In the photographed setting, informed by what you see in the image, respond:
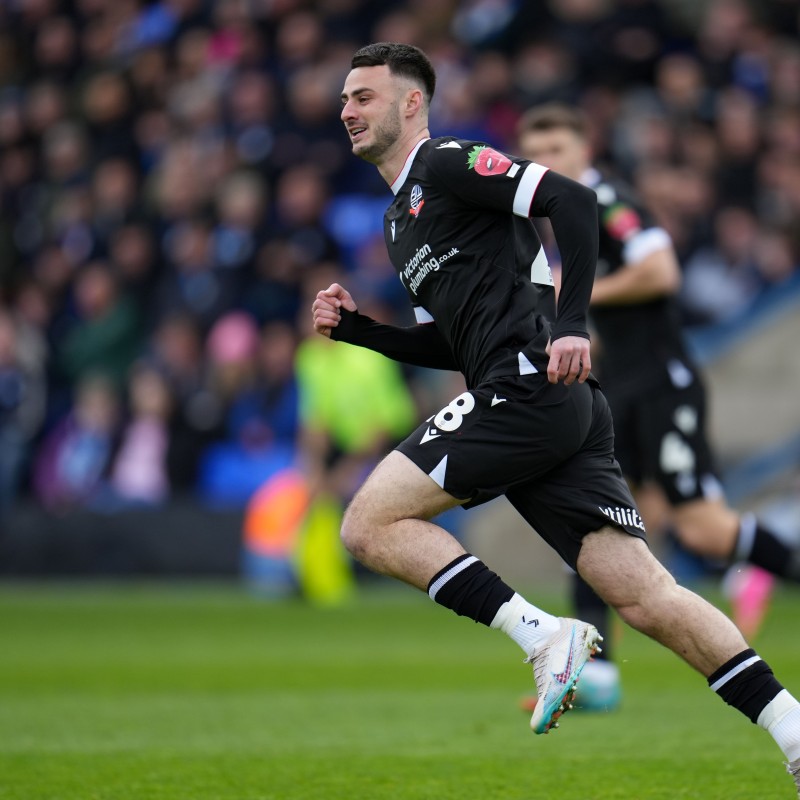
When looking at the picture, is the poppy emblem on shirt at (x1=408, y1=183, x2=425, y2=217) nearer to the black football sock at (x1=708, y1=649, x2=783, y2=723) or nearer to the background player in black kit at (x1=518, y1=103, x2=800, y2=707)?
the black football sock at (x1=708, y1=649, x2=783, y2=723)

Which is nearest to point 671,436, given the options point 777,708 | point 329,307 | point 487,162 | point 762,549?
point 762,549

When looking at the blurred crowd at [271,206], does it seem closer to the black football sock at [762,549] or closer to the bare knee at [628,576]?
the black football sock at [762,549]

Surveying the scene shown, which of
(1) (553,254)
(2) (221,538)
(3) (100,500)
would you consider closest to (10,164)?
(3) (100,500)

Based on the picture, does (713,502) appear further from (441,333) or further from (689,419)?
(441,333)

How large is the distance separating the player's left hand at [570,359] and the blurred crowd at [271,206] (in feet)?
31.5

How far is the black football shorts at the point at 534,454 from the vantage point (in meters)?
4.73

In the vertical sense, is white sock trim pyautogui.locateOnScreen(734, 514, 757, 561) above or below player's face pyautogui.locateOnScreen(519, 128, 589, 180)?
below

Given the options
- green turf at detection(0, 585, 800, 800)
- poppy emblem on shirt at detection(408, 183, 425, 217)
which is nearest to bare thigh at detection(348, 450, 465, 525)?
poppy emblem on shirt at detection(408, 183, 425, 217)

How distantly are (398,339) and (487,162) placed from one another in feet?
2.91

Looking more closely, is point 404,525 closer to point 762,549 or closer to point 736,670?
point 736,670

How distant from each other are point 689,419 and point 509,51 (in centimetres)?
1051

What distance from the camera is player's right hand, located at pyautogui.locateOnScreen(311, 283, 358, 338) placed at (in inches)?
208

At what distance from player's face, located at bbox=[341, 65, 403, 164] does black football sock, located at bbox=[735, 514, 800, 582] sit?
3462 mm

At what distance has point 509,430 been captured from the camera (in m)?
4.74
